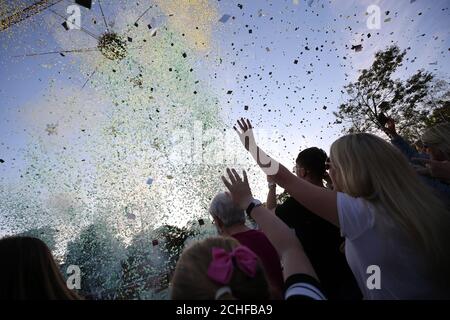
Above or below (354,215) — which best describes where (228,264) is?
below

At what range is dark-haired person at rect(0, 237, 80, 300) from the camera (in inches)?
67.7

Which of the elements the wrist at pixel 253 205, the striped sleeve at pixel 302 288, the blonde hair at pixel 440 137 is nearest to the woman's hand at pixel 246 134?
the wrist at pixel 253 205

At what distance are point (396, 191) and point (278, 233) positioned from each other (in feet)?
2.56

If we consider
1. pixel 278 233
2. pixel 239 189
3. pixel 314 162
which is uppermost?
pixel 314 162

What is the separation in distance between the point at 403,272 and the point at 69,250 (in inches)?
1884

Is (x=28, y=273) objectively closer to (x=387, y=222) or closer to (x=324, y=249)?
(x=387, y=222)

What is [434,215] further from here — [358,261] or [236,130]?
[236,130]

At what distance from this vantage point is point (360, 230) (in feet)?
6.23

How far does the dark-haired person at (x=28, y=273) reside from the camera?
1719 millimetres

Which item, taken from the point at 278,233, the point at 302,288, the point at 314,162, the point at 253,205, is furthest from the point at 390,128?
the point at 302,288

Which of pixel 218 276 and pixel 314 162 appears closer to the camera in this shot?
pixel 218 276

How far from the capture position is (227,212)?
2.92 m

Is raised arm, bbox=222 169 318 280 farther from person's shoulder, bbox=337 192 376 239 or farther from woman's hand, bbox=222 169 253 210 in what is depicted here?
person's shoulder, bbox=337 192 376 239
